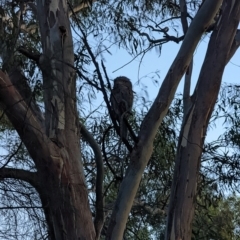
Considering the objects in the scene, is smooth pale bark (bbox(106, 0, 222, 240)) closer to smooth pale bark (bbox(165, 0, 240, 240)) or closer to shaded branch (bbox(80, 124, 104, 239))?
smooth pale bark (bbox(165, 0, 240, 240))

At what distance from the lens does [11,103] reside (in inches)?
129

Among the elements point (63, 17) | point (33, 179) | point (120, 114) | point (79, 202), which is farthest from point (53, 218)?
point (63, 17)

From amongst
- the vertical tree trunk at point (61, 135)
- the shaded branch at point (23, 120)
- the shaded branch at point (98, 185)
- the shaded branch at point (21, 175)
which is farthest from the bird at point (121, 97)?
the shaded branch at point (23, 120)

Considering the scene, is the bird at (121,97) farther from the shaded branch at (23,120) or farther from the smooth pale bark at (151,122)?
the shaded branch at (23,120)

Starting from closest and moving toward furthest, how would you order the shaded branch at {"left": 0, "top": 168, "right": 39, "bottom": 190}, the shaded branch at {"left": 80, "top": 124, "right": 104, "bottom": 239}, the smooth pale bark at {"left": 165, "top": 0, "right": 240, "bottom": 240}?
the smooth pale bark at {"left": 165, "top": 0, "right": 240, "bottom": 240}, the shaded branch at {"left": 0, "top": 168, "right": 39, "bottom": 190}, the shaded branch at {"left": 80, "top": 124, "right": 104, "bottom": 239}

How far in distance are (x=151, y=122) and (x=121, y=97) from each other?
852 millimetres

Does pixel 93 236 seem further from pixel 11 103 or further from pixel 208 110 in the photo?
pixel 208 110

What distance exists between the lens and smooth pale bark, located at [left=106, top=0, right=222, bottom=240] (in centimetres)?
356

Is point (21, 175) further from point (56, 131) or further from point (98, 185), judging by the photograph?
point (98, 185)

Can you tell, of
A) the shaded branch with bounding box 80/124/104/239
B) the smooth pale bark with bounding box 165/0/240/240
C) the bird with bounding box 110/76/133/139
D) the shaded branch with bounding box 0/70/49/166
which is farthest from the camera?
the bird with bounding box 110/76/133/139

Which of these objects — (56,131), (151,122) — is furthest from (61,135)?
(151,122)

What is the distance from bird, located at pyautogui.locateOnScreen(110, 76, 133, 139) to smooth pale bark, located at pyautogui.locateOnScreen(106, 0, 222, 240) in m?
0.36

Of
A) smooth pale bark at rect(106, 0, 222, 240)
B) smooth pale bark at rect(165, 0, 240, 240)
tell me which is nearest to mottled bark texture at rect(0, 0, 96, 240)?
smooth pale bark at rect(106, 0, 222, 240)

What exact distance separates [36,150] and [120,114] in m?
1.06
